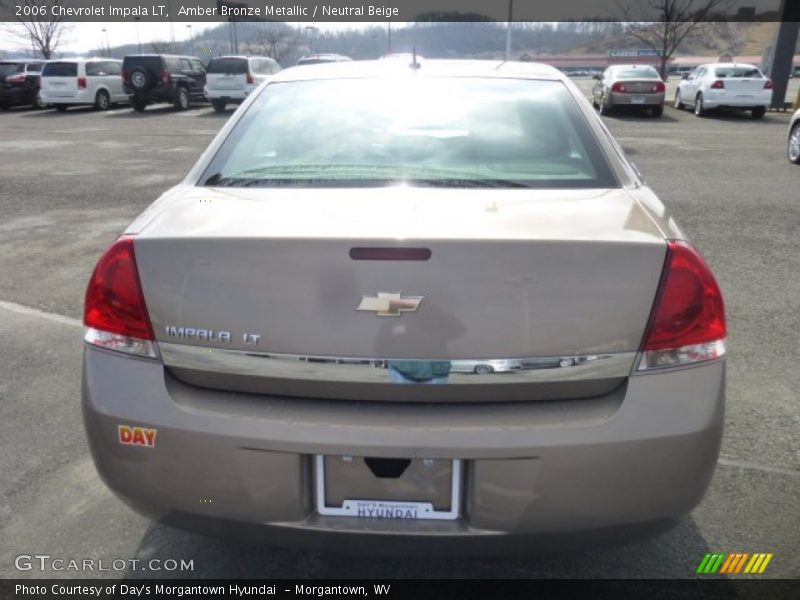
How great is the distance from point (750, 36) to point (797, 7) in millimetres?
106851

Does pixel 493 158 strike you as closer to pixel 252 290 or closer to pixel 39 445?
pixel 252 290

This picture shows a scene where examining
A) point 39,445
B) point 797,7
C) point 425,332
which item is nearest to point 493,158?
point 425,332

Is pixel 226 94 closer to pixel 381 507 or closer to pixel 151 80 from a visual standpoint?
pixel 151 80

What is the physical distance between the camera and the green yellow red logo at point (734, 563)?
2361 mm

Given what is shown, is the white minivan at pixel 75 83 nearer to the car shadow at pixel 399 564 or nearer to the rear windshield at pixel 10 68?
A: the rear windshield at pixel 10 68

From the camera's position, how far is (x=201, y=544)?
98.0 inches

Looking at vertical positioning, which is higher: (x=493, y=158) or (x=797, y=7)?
(x=797, y=7)

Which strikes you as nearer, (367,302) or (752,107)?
(367,302)

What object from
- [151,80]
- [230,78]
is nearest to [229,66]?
[230,78]

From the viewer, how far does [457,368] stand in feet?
5.84

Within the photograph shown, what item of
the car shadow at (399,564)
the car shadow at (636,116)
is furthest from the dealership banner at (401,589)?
the car shadow at (636,116)

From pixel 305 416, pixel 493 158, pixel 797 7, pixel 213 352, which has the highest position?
pixel 797 7

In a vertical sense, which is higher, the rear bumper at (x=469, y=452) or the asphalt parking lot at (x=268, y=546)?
the rear bumper at (x=469, y=452)

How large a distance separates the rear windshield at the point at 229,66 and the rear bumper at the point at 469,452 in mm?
22772
